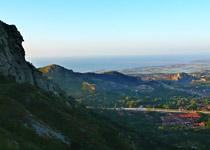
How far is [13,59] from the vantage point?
5684cm

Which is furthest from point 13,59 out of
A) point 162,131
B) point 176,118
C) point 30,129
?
point 176,118

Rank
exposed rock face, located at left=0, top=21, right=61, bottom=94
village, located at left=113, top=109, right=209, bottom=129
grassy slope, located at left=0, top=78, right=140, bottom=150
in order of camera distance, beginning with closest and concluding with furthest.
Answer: grassy slope, located at left=0, top=78, right=140, bottom=150, exposed rock face, located at left=0, top=21, right=61, bottom=94, village, located at left=113, top=109, right=209, bottom=129

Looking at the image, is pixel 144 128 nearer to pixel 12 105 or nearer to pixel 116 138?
pixel 116 138

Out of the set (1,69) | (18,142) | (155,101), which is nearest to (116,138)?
(18,142)

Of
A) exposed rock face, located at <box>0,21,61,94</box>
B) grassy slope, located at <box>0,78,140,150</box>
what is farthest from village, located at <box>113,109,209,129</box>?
exposed rock face, located at <box>0,21,61,94</box>

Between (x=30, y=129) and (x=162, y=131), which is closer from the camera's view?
(x=30, y=129)

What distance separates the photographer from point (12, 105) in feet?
104

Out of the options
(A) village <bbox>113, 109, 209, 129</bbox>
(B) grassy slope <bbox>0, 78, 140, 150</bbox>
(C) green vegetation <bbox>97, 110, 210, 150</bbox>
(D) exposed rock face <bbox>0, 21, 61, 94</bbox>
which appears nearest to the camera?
(B) grassy slope <bbox>0, 78, 140, 150</bbox>

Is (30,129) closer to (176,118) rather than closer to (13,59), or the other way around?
(13,59)

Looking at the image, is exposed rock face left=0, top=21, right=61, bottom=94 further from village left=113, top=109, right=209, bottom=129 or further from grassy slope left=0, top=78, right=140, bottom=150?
village left=113, top=109, right=209, bottom=129

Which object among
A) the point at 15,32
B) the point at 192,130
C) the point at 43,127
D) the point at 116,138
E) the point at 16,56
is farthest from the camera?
the point at 192,130

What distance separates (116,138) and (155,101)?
132 meters

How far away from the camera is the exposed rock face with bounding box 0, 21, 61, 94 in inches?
2020

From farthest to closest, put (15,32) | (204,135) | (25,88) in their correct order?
(204,135) → (15,32) → (25,88)
